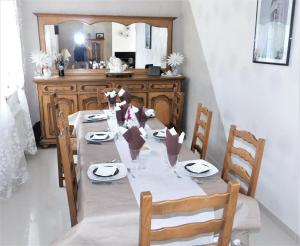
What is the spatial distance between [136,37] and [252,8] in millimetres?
2063

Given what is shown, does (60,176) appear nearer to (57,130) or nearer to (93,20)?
(57,130)

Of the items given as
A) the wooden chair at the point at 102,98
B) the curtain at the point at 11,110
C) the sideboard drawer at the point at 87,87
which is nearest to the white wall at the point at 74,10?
the curtain at the point at 11,110

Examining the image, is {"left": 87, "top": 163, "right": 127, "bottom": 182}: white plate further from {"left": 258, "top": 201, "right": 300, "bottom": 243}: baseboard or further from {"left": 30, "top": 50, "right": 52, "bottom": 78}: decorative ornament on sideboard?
{"left": 30, "top": 50, "right": 52, "bottom": 78}: decorative ornament on sideboard

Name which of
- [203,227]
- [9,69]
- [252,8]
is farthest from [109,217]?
[9,69]

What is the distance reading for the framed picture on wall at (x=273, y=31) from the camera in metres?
2.22

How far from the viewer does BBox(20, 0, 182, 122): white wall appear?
4.03m

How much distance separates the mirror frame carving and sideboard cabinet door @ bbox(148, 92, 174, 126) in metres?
0.52

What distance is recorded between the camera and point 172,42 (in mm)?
4488

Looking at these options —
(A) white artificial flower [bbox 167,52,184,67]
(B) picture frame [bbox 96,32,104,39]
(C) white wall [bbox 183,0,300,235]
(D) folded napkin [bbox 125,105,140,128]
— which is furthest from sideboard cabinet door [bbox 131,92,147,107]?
(D) folded napkin [bbox 125,105,140,128]

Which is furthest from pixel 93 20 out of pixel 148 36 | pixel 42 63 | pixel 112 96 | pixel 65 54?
pixel 112 96

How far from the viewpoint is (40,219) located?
8.02ft

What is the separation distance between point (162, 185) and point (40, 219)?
1.41m

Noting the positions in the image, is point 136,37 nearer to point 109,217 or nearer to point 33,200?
point 33,200

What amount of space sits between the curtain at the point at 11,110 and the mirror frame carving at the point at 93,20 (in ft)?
1.56
